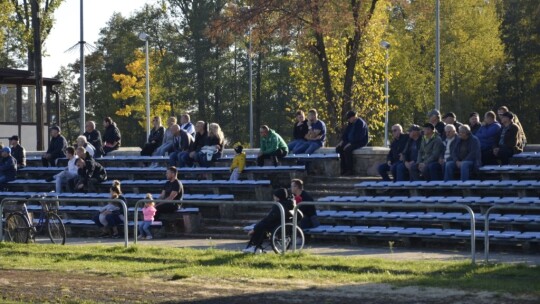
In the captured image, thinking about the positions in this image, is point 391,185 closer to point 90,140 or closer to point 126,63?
point 90,140

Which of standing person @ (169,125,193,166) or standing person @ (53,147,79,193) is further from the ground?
standing person @ (169,125,193,166)

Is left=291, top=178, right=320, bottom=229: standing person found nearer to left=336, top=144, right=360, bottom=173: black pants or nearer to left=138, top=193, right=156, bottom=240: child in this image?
left=138, top=193, right=156, bottom=240: child

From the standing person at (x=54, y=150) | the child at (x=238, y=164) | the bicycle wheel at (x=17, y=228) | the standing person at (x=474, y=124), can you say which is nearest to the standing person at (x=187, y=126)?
the child at (x=238, y=164)

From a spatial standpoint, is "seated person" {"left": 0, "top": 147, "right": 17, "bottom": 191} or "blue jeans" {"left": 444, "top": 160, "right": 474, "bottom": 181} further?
"seated person" {"left": 0, "top": 147, "right": 17, "bottom": 191}

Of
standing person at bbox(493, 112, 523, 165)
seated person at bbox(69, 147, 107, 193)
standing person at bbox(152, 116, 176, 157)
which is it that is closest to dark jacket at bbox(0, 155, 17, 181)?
seated person at bbox(69, 147, 107, 193)

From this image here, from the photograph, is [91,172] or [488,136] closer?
[488,136]

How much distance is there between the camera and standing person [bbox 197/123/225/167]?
95.3 feet

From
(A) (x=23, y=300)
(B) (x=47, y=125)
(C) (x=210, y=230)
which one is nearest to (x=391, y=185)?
(C) (x=210, y=230)

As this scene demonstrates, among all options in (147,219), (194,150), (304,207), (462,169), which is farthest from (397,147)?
(194,150)

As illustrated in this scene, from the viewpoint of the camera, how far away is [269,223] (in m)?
20.7

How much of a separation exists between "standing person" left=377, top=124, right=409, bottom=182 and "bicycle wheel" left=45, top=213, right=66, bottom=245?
7.02m

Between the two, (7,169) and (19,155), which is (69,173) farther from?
(19,155)

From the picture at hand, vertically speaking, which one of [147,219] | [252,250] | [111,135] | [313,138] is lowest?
[252,250]

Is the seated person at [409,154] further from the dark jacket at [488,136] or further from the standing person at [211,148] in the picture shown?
the standing person at [211,148]
